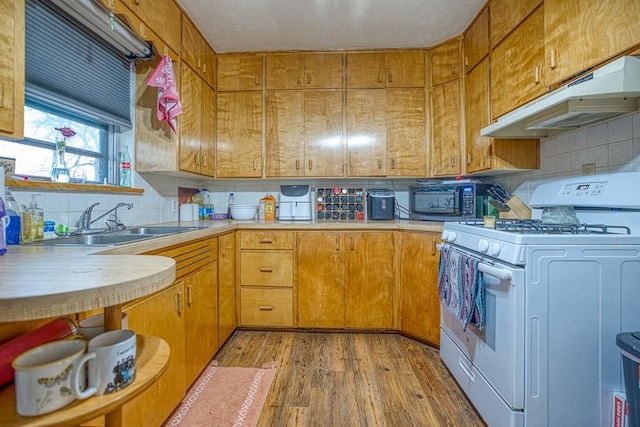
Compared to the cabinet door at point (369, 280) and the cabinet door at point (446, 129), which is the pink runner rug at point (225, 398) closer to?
the cabinet door at point (369, 280)

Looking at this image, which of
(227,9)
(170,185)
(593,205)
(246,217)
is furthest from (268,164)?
(593,205)

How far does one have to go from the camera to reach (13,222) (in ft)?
3.98

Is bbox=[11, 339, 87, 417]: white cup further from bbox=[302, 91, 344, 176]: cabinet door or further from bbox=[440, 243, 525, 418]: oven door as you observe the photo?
bbox=[302, 91, 344, 176]: cabinet door

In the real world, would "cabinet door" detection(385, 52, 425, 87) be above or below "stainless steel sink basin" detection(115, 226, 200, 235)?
above

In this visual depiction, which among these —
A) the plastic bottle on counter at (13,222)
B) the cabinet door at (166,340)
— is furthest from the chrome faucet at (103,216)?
the cabinet door at (166,340)

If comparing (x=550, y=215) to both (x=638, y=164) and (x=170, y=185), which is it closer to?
(x=638, y=164)

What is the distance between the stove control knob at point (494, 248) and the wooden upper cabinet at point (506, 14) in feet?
4.16

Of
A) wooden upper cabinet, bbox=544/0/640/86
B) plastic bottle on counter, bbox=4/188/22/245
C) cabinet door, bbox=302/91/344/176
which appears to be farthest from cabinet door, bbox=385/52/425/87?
plastic bottle on counter, bbox=4/188/22/245

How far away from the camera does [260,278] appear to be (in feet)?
8.30

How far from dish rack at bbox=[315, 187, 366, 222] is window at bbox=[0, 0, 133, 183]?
5.41 feet

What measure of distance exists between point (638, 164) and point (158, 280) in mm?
2042

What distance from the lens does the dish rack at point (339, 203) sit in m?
2.95

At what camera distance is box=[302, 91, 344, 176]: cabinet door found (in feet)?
9.06

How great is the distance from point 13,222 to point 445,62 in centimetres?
294
